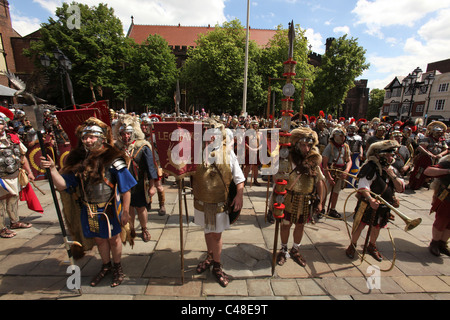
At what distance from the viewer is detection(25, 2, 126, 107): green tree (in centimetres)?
2177

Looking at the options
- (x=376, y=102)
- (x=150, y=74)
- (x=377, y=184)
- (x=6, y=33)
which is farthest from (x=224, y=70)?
(x=376, y=102)

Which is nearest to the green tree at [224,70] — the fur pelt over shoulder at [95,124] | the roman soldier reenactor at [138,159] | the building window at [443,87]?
the roman soldier reenactor at [138,159]

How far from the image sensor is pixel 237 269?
3150 millimetres

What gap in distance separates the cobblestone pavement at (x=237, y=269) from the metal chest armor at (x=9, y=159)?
1.24 meters

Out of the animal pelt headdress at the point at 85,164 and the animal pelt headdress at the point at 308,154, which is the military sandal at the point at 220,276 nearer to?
the animal pelt headdress at the point at 85,164

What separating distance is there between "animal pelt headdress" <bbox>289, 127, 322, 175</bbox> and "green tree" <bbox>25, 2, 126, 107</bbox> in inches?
931

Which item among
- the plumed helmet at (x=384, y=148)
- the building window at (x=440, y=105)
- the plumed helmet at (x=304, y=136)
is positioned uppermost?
the building window at (x=440, y=105)

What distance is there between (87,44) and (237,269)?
28526mm

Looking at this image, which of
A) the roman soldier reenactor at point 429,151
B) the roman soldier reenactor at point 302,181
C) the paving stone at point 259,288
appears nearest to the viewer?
the paving stone at point 259,288

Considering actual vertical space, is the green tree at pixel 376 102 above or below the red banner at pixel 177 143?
above

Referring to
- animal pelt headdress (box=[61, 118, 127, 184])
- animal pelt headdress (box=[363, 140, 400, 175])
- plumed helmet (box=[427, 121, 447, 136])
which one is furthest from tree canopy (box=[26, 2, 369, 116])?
animal pelt headdress (box=[363, 140, 400, 175])

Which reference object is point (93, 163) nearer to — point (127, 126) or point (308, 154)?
point (127, 126)

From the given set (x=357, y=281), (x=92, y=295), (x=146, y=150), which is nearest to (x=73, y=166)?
(x=146, y=150)

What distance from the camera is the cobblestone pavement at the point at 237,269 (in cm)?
270
